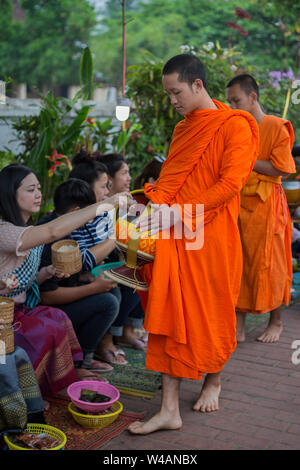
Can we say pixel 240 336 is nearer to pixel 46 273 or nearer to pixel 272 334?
pixel 272 334

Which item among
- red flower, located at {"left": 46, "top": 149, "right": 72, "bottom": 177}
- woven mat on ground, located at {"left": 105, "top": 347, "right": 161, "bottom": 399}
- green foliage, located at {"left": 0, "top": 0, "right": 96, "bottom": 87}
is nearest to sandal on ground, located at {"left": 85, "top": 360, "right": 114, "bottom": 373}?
woven mat on ground, located at {"left": 105, "top": 347, "right": 161, "bottom": 399}

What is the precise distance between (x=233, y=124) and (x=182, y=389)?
1.70 meters

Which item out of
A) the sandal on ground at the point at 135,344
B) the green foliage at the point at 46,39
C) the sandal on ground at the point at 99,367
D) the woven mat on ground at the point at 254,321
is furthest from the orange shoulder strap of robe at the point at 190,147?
the green foliage at the point at 46,39

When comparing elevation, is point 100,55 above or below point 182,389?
above

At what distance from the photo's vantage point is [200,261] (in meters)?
3.10

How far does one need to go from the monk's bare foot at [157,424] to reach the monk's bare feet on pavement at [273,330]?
169cm

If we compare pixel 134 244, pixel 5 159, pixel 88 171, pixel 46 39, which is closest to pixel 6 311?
pixel 134 244

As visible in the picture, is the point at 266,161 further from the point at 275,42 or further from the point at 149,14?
the point at 149,14

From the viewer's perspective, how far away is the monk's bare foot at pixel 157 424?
10.1 feet

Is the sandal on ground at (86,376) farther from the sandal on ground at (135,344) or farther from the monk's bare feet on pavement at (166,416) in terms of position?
the sandal on ground at (135,344)

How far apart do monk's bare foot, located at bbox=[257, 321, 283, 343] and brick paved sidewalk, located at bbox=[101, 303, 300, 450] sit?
0.44 ft

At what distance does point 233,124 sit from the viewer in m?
3.07
